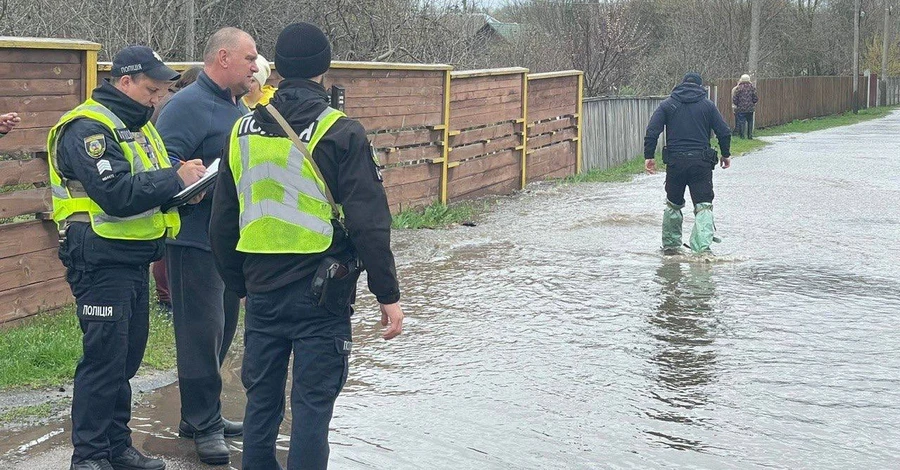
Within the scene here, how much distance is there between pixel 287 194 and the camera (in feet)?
13.5

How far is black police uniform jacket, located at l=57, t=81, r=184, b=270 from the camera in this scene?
14.9ft

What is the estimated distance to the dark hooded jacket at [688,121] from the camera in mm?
11070

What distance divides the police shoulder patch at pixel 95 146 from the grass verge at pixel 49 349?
6.47 ft

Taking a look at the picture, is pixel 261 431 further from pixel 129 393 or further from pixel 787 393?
pixel 787 393

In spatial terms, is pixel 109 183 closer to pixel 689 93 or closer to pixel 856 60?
pixel 689 93

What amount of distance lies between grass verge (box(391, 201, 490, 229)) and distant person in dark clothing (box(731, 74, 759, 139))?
16541 mm

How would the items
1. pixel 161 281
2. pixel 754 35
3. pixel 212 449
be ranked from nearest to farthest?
1. pixel 212 449
2. pixel 161 281
3. pixel 754 35

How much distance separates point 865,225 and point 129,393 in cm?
1018

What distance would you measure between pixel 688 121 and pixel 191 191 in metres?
7.23

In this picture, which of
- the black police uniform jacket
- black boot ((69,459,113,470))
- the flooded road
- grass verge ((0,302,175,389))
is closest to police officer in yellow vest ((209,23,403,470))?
the black police uniform jacket

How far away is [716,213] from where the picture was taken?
14.0 meters

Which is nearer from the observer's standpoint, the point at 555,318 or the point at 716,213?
the point at 555,318

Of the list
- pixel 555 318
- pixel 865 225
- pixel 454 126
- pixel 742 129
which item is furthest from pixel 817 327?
pixel 742 129

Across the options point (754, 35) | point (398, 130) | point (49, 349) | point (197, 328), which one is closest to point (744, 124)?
point (754, 35)
